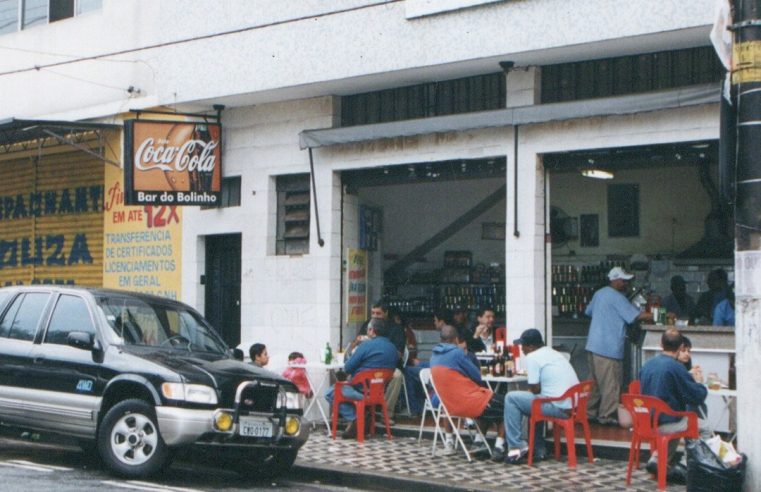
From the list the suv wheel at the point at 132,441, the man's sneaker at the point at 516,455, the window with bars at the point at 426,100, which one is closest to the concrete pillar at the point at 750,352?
the man's sneaker at the point at 516,455

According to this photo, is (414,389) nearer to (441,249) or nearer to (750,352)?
(441,249)

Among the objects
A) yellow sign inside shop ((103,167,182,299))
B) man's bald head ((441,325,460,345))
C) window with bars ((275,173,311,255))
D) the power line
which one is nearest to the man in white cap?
man's bald head ((441,325,460,345))

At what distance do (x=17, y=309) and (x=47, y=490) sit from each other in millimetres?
2967

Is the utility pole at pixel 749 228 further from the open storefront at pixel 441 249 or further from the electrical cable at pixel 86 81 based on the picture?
the electrical cable at pixel 86 81

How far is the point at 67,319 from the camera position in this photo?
11.5 m

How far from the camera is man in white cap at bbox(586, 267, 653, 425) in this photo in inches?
549

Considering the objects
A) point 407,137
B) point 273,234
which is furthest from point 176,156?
point 407,137

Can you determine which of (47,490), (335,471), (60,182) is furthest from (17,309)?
(60,182)

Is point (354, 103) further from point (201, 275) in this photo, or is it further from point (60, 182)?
point (60, 182)

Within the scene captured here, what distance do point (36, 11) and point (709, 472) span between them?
15451 mm

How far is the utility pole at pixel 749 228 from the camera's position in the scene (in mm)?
9156

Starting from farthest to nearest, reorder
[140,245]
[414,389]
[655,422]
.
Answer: [140,245], [414,389], [655,422]

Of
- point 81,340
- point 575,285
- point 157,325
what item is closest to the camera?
point 81,340

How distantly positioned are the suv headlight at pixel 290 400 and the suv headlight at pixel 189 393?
0.82m
